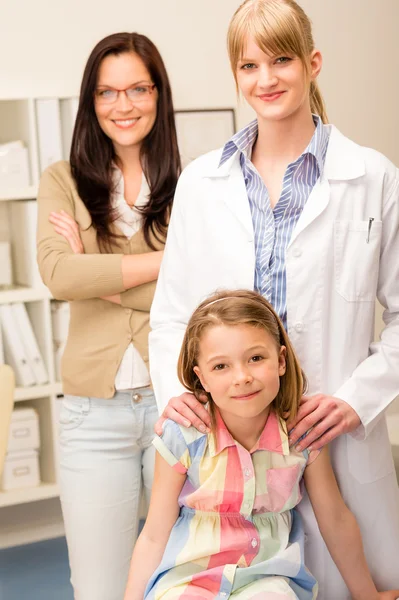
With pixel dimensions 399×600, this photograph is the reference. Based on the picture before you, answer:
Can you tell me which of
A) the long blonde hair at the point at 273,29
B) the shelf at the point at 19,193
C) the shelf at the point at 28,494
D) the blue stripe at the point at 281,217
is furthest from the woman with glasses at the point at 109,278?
the shelf at the point at 28,494

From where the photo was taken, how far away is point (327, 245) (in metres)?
1.52

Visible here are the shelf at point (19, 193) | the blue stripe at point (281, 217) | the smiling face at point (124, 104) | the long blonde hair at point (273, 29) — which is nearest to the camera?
the long blonde hair at point (273, 29)

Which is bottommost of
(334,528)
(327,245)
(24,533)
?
(24,533)

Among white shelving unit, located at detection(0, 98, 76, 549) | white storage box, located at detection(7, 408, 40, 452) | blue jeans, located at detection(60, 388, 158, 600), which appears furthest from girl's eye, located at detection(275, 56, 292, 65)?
white storage box, located at detection(7, 408, 40, 452)

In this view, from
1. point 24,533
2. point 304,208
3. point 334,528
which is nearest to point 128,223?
point 304,208

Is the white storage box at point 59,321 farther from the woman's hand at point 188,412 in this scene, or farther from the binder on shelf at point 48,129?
the woman's hand at point 188,412

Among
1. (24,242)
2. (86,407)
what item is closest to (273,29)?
(86,407)

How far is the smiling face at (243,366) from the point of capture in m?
1.47

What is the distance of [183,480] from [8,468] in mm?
1909

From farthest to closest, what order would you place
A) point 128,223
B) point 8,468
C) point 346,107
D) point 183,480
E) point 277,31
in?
point 346,107 < point 8,468 < point 128,223 < point 183,480 < point 277,31

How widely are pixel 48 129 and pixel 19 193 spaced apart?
260 millimetres

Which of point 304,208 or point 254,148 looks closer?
point 304,208

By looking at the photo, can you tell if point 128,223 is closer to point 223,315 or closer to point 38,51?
point 223,315

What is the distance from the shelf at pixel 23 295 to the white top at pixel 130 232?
3.85 ft
